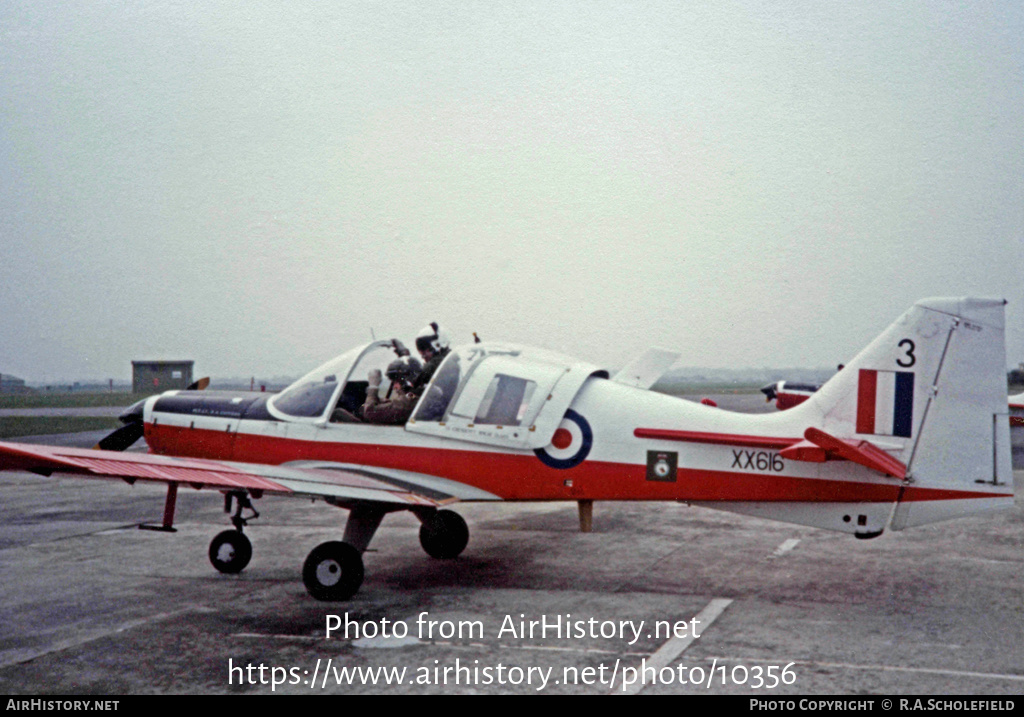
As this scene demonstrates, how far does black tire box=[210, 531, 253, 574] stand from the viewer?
321 inches

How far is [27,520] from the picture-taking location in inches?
448

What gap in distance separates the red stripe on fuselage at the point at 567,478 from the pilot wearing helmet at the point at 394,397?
31 centimetres

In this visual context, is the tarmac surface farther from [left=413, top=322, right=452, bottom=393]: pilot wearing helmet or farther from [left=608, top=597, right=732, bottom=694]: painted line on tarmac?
[left=413, top=322, right=452, bottom=393]: pilot wearing helmet

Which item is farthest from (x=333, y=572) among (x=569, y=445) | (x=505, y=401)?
(x=569, y=445)

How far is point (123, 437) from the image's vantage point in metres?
9.09

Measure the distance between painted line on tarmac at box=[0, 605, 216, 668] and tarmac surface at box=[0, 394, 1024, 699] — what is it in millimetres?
25

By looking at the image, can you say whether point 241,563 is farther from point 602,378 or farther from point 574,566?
point 602,378

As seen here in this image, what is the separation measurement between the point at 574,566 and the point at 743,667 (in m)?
3.37

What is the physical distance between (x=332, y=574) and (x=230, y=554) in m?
1.71

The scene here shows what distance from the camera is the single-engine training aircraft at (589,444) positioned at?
6.64 meters

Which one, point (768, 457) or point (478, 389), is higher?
point (478, 389)

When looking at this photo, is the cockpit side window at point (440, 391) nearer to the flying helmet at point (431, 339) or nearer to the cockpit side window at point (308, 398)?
the flying helmet at point (431, 339)

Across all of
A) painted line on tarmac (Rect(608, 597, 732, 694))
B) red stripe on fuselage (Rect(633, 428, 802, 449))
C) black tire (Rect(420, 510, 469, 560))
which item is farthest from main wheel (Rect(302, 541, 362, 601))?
red stripe on fuselage (Rect(633, 428, 802, 449))
